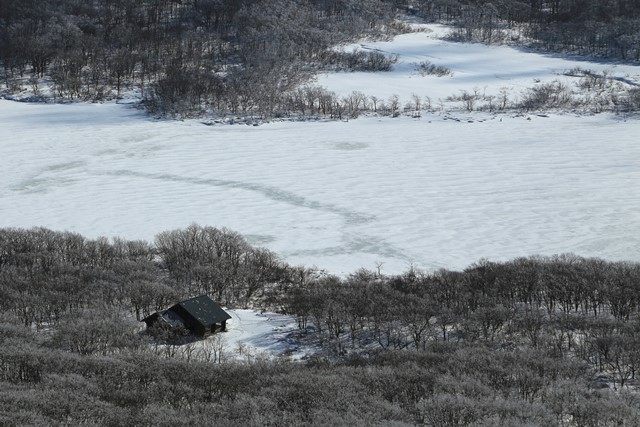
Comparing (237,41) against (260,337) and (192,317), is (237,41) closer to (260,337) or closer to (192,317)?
(260,337)

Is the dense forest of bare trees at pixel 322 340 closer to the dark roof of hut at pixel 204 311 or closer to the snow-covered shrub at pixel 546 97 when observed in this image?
the dark roof of hut at pixel 204 311

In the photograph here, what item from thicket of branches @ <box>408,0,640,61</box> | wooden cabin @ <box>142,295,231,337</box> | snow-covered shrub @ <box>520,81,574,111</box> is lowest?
wooden cabin @ <box>142,295,231,337</box>

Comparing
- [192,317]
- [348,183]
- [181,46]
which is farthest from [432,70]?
[192,317]

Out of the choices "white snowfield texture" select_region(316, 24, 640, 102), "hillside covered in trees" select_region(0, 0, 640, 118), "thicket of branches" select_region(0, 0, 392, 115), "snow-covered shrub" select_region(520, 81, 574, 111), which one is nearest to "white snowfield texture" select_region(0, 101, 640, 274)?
"snow-covered shrub" select_region(520, 81, 574, 111)

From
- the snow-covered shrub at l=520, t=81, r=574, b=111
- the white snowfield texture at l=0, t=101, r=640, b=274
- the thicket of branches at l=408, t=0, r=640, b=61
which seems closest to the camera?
the white snowfield texture at l=0, t=101, r=640, b=274

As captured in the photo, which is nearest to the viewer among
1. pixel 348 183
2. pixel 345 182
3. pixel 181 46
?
pixel 348 183

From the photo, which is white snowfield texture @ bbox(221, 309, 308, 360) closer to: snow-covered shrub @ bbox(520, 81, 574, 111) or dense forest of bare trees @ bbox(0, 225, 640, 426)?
dense forest of bare trees @ bbox(0, 225, 640, 426)
